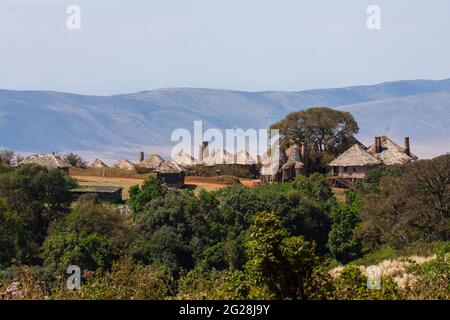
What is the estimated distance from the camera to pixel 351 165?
212ft

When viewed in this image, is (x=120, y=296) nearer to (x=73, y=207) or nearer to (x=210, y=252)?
(x=210, y=252)

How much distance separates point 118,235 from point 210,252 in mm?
4235

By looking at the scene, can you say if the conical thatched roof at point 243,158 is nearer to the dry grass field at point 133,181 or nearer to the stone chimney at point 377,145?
the dry grass field at point 133,181

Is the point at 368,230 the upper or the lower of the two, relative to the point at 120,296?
lower

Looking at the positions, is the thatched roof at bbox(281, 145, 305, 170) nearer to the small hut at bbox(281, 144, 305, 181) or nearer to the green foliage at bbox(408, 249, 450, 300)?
the small hut at bbox(281, 144, 305, 181)

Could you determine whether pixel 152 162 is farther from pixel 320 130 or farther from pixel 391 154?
pixel 391 154

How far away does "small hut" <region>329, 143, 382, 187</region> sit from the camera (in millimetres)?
64188

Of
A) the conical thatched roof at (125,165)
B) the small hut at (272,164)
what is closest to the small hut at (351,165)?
the small hut at (272,164)

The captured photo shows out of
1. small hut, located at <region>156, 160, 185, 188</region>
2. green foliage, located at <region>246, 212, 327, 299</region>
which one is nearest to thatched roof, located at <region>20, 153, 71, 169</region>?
small hut, located at <region>156, 160, 185, 188</region>

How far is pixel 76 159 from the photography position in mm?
74875

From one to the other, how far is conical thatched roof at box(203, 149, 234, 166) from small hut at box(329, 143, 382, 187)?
7921 millimetres

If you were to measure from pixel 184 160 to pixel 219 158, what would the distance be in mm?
3666

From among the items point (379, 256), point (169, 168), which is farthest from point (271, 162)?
point (379, 256)
